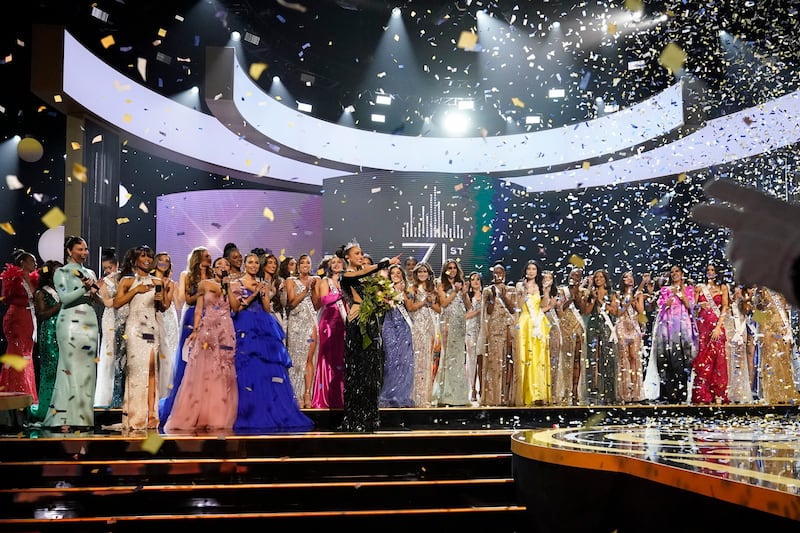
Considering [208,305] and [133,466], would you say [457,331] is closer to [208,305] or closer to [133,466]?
[208,305]

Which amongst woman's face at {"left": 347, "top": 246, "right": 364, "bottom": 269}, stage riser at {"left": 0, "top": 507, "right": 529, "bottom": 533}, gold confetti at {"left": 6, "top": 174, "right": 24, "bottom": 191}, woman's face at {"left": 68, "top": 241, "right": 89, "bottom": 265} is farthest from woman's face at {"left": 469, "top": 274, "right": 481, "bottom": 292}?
gold confetti at {"left": 6, "top": 174, "right": 24, "bottom": 191}

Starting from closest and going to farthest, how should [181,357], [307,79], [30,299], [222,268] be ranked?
[181,357]
[222,268]
[30,299]
[307,79]

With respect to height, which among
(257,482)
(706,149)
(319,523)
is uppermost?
(706,149)

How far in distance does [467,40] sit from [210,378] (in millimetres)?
8762

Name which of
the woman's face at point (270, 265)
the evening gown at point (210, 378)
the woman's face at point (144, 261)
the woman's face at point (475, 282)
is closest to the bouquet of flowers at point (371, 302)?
the evening gown at point (210, 378)

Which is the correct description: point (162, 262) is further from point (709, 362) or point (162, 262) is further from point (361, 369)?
point (709, 362)

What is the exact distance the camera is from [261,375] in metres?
6.54

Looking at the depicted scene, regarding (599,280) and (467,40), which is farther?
(467,40)

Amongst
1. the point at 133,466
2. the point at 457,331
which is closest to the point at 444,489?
the point at 133,466

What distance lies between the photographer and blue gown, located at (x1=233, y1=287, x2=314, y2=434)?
6449 mm

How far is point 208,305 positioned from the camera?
650cm

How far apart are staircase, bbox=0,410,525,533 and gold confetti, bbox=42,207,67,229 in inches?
181

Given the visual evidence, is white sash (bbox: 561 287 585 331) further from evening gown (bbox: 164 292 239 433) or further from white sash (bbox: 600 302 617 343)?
evening gown (bbox: 164 292 239 433)

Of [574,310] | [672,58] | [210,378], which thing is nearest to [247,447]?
[210,378]
